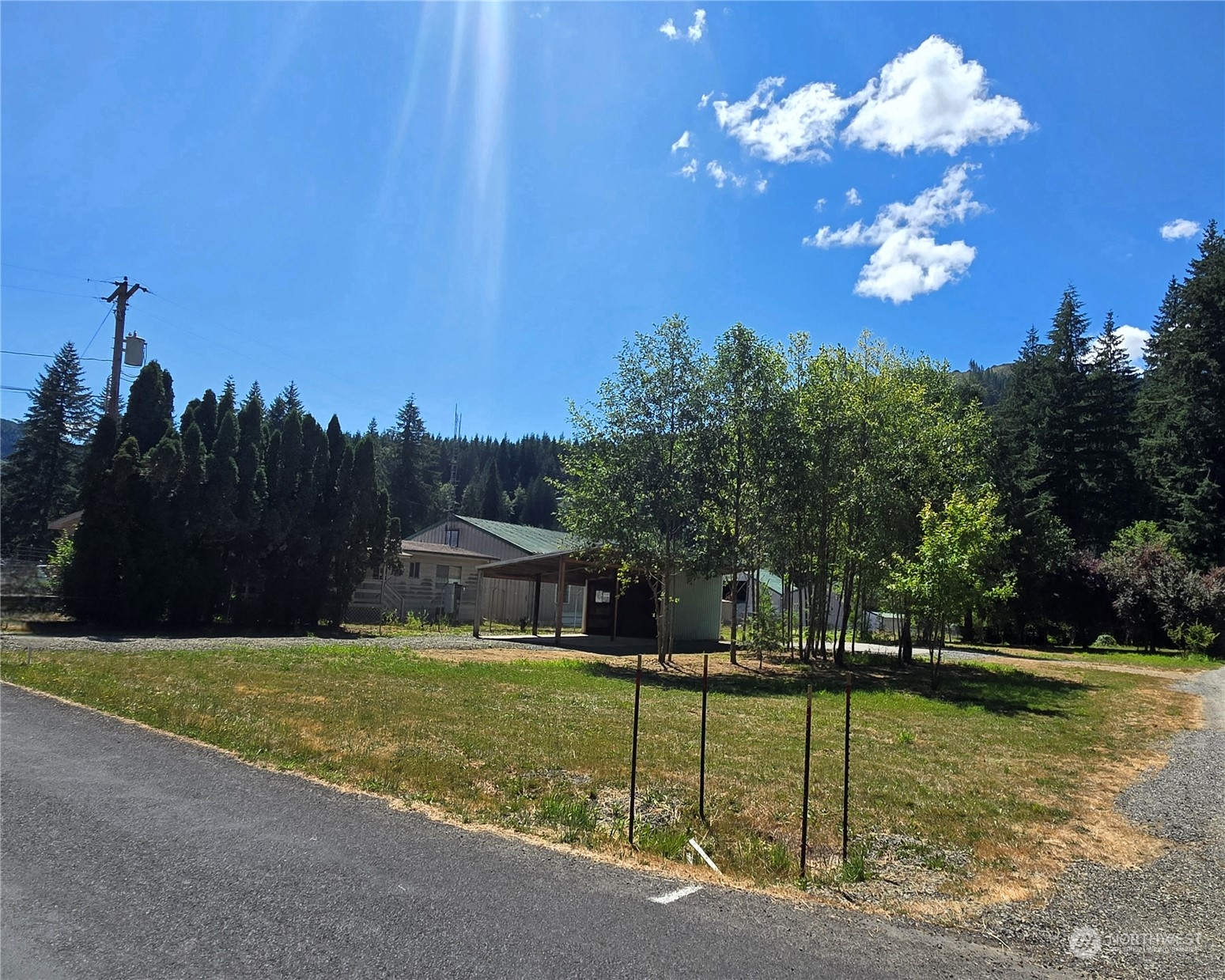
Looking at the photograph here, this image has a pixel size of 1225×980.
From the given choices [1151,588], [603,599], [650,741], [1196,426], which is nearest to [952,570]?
[650,741]

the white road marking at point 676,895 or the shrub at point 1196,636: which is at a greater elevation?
the shrub at point 1196,636

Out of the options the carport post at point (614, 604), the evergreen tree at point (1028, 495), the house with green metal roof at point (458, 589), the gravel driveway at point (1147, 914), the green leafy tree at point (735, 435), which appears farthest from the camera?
the evergreen tree at point (1028, 495)

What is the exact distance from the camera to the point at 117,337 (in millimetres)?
23094

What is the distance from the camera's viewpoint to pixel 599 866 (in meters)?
4.78

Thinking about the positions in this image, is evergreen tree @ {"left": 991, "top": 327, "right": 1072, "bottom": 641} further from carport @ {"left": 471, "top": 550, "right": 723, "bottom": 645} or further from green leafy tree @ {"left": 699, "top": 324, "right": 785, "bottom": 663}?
green leafy tree @ {"left": 699, "top": 324, "right": 785, "bottom": 663}

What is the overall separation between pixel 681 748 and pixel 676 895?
14.1 feet

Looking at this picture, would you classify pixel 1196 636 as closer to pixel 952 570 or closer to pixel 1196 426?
pixel 1196 426

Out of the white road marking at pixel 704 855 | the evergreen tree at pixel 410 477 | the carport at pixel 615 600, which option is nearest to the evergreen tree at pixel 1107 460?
the carport at pixel 615 600

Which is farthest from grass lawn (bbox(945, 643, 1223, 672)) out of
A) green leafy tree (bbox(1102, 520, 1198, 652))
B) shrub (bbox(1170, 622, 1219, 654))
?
green leafy tree (bbox(1102, 520, 1198, 652))

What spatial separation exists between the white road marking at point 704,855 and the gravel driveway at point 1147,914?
63.1 inches

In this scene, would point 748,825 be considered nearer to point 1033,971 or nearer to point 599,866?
point 599,866

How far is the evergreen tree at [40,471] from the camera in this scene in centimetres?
4416

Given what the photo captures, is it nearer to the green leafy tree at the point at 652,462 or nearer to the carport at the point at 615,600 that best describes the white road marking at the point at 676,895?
the green leafy tree at the point at 652,462

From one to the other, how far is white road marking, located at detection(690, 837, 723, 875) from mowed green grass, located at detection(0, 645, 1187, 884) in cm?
8
